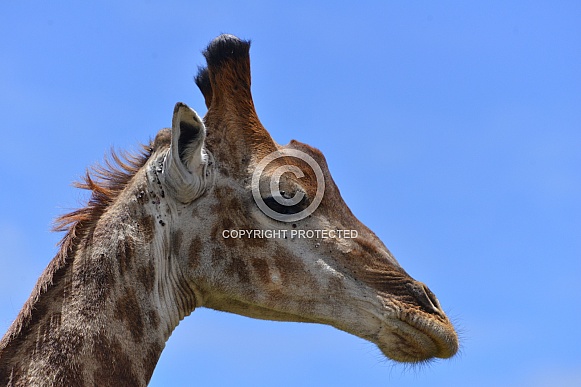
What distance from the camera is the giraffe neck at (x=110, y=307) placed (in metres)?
7.39

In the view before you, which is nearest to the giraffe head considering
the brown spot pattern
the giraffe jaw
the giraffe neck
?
the giraffe jaw

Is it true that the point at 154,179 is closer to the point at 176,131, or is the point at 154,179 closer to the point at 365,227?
the point at 176,131

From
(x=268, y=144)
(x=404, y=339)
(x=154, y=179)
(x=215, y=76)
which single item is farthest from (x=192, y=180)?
(x=404, y=339)

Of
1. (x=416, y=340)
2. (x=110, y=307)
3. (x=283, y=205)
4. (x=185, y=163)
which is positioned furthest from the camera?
(x=283, y=205)

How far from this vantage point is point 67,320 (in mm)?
7574

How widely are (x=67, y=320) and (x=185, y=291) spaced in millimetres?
1226

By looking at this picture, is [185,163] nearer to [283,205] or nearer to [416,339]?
[283,205]

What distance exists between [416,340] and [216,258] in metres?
2.02

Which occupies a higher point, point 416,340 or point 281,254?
point 281,254

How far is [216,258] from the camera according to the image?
8328mm

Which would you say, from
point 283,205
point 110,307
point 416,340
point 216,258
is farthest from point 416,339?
point 110,307

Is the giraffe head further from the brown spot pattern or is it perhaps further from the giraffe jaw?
the brown spot pattern

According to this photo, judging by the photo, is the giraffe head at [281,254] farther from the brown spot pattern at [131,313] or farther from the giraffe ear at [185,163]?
the brown spot pattern at [131,313]

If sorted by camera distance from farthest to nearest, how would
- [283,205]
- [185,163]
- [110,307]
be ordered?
[283,205], [185,163], [110,307]
